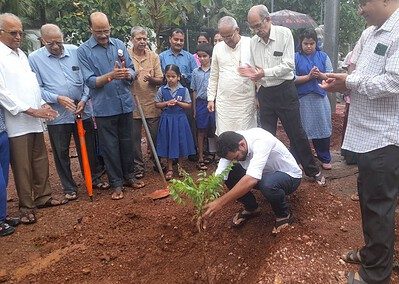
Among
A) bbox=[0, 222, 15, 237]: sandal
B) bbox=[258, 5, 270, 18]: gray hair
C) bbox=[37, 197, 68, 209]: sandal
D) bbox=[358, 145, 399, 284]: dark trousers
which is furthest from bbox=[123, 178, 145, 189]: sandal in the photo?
bbox=[358, 145, 399, 284]: dark trousers

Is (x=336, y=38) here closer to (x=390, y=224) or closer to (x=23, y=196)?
(x=390, y=224)

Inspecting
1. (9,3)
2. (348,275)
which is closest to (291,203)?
(348,275)

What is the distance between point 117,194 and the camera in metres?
4.34

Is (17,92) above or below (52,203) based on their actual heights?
above

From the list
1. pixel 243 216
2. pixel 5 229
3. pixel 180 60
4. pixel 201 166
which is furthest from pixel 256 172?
pixel 180 60

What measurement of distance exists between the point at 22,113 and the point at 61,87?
56cm

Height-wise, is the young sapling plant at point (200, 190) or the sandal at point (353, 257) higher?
the young sapling plant at point (200, 190)

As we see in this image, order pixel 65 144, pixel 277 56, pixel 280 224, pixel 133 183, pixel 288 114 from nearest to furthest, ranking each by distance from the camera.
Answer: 1. pixel 280 224
2. pixel 277 56
3. pixel 288 114
4. pixel 65 144
5. pixel 133 183

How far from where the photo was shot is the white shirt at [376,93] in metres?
2.10

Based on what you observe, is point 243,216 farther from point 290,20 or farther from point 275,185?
point 290,20

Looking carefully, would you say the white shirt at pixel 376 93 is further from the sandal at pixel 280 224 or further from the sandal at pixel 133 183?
the sandal at pixel 133 183

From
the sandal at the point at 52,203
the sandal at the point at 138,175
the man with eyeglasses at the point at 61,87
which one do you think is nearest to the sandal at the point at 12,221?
the sandal at the point at 52,203

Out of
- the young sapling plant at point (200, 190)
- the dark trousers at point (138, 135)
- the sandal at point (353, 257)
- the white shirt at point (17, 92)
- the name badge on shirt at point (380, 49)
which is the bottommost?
the sandal at point (353, 257)

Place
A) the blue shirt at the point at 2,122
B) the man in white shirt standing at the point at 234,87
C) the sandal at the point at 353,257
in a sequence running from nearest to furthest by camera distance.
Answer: the sandal at the point at 353,257, the blue shirt at the point at 2,122, the man in white shirt standing at the point at 234,87
